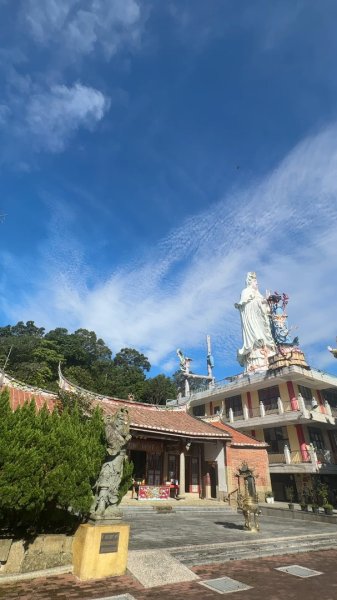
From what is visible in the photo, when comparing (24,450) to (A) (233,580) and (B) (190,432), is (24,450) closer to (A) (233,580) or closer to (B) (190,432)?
(A) (233,580)

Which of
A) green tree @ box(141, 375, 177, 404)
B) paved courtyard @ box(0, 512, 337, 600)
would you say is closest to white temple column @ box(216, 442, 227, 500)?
paved courtyard @ box(0, 512, 337, 600)

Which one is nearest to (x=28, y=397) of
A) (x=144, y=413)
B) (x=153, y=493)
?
(x=144, y=413)

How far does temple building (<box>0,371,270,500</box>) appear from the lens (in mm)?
17291

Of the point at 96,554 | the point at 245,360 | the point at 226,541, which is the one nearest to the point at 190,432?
the point at 226,541

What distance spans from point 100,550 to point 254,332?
34.6m

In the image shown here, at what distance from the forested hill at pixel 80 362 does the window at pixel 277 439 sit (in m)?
21.1

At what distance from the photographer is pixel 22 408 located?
20.7ft

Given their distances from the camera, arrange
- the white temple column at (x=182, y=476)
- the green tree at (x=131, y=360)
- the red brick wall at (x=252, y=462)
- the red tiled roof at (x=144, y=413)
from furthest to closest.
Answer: the green tree at (x=131, y=360), the red brick wall at (x=252, y=462), the white temple column at (x=182, y=476), the red tiled roof at (x=144, y=413)

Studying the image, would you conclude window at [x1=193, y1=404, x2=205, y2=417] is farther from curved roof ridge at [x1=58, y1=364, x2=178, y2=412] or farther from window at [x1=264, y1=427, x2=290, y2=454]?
curved roof ridge at [x1=58, y1=364, x2=178, y2=412]

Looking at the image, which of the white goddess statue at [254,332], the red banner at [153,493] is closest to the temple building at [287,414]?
the red banner at [153,493]

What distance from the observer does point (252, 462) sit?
19.5 metres

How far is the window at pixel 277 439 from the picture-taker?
23.5 metres

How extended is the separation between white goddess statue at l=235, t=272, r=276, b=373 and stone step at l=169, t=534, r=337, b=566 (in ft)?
86.4

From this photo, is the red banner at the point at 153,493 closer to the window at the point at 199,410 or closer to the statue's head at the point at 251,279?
the window at the point at 199,410
